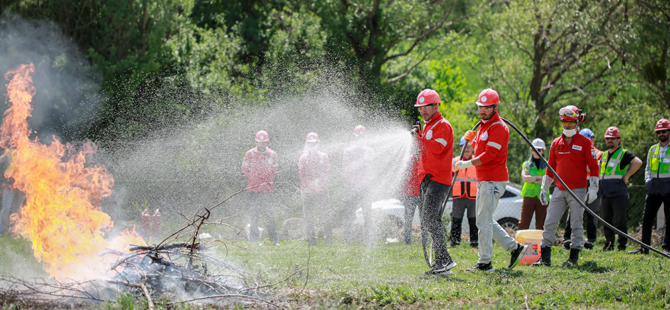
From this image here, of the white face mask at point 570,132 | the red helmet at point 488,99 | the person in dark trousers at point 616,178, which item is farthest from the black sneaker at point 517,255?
the person in dark trousers at point 616,178

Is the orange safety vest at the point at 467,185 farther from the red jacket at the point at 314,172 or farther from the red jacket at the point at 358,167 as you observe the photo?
the red jacket at the point at 314,172

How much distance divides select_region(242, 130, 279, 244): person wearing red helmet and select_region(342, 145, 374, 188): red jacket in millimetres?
1445

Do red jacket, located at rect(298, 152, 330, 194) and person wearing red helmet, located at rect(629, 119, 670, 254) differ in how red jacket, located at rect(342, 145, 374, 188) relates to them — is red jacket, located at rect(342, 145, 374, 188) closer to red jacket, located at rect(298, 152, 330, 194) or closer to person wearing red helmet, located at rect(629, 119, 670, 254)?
red jacket, located at rect(298, 152, 330, 194)

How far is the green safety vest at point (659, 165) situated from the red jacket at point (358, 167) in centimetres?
478

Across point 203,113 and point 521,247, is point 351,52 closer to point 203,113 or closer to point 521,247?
point 203,113

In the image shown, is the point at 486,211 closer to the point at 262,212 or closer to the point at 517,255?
the point at 517,255

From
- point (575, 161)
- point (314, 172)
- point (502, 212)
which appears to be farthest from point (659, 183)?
point (314, 172)

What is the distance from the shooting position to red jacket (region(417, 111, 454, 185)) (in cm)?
621

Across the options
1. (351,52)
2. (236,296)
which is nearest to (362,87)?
(351,52)

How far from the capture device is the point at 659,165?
8547 millimetres

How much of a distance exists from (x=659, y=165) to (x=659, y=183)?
295 millimetres

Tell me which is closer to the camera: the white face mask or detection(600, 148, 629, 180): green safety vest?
the white face mask

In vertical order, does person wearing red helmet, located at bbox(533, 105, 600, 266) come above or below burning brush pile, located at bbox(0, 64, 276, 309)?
above

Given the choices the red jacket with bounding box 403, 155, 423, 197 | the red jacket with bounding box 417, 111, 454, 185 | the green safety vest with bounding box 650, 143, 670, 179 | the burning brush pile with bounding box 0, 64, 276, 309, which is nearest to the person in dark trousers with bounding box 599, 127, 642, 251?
the green safety vest with bounding box 650, 143, 670, 179
